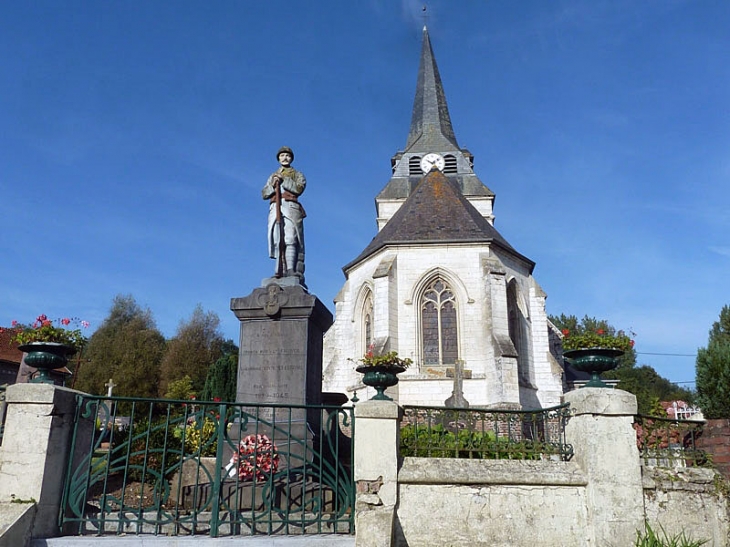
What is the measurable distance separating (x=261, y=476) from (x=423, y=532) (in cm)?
195

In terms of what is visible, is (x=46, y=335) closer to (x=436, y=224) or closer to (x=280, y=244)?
(x=280, y=244)

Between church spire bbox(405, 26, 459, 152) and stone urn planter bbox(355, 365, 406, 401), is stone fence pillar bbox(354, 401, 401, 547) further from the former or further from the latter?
church spire bbox(405, 26, 459, 152)

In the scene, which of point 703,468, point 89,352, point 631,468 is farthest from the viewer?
point 89,352

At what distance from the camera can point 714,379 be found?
960 centimetres

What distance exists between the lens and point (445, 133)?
4400 cm

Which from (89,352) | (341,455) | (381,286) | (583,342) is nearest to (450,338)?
(381,286)

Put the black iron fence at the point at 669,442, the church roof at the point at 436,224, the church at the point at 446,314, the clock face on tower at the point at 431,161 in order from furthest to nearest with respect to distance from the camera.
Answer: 1. the clock face on tower at the point at 431,161
2. the church roof at the point at 436,224
3. the church at the point at 446,314
4. the black iron fence at the point at 669,442

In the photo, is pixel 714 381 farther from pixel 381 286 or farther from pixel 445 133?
pixel 445 133

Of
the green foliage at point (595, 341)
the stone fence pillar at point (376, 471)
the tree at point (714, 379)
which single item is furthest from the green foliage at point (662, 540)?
the tree at point (714, 379)

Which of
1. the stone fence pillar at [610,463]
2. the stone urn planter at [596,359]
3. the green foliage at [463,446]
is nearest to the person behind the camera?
the stone fence pillar at [610,463]

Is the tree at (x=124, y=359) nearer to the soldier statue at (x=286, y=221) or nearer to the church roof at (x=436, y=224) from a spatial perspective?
the church roof at (x=436, y=224)

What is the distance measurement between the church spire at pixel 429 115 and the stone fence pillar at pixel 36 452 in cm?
3907

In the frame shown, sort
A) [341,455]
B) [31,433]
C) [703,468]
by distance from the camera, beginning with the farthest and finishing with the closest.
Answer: [341,455], [703,468], [31,433]

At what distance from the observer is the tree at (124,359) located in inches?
1578
